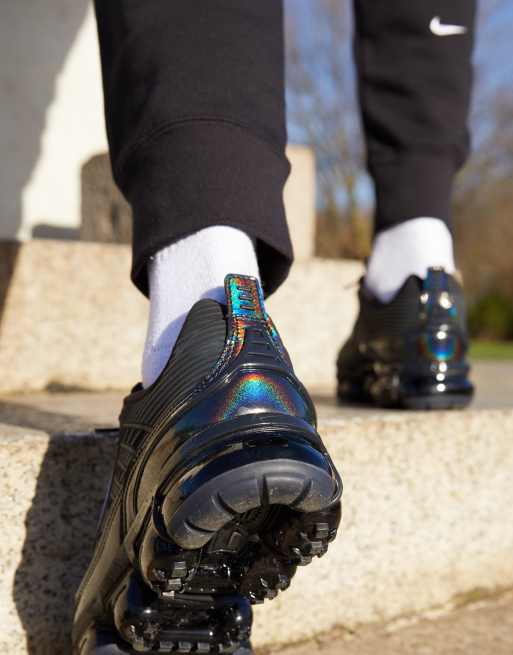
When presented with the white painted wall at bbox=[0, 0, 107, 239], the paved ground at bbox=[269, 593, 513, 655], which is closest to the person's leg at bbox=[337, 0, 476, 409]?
the paved ground at bbox=[269, 593, 513, 655]

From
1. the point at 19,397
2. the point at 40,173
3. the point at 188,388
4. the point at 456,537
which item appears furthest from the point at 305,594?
the point at 40,173

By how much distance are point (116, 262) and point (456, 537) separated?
0.88 m

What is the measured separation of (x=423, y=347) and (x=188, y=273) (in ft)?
1.78

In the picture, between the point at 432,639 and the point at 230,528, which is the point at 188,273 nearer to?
the point at 230,528

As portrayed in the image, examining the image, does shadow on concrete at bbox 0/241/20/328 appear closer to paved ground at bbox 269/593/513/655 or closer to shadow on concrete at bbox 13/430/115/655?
shadow on concrete at bbox 13/430/115/655

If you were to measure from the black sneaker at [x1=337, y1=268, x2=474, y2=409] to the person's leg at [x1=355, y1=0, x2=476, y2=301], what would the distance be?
36 millimetres

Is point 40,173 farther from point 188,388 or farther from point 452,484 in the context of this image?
point 188,388

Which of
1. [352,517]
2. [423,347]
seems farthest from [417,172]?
[352,517]

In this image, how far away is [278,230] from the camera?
728 mm

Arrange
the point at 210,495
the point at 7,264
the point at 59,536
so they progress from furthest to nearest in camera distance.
A: the point at 7,264
the point at 59,536
the point at 210,495

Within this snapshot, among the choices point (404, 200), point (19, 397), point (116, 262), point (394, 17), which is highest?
point (394, 17)

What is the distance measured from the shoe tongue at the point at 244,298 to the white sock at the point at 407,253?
0.54 meters

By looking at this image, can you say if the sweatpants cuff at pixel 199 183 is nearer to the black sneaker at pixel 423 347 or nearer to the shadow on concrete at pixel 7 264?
the black sneaker at pixel 423 347

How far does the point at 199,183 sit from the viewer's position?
2.27ft
